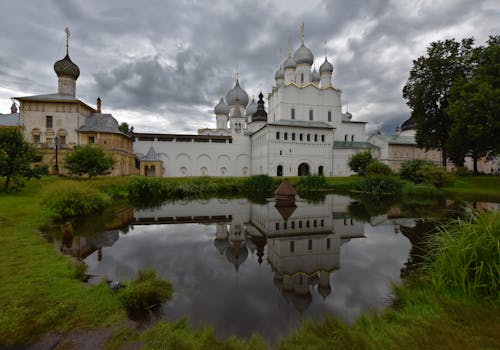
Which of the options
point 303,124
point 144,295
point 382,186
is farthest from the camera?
point 303,124

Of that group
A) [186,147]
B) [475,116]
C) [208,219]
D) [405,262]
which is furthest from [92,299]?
[186,147]

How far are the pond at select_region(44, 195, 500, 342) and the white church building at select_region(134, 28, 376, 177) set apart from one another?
927 inches

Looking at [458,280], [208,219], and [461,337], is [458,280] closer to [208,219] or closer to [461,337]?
[461,337]

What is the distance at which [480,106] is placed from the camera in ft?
62.3

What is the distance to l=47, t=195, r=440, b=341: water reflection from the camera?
3457 mm

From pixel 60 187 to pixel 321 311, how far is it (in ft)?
33.4

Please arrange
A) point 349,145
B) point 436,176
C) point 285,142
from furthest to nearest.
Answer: point 349,145
point 285,142
point 436,176

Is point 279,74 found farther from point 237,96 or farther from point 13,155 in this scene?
point 13,155

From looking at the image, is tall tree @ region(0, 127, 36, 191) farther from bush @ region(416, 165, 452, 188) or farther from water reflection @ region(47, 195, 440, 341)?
bush @ region(416, 165, 452, 188)

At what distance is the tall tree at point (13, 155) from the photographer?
41.0 feet

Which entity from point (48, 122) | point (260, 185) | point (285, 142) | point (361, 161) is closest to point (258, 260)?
point (260, 185)

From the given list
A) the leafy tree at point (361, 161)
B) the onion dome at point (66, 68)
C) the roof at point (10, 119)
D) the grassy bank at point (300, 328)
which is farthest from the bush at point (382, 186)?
the roof at point (10, 119)

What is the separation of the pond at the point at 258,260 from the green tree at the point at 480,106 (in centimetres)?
1537

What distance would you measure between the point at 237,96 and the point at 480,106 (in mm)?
34248
